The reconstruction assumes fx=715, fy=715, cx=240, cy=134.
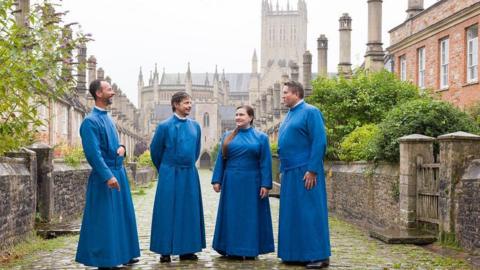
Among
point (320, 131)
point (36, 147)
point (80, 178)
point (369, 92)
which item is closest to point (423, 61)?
point (369, 92)

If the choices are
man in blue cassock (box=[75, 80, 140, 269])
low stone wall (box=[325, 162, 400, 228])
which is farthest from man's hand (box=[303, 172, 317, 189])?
low stone wall (box=[325, 162, 400, 228])

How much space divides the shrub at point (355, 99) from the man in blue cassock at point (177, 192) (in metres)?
9.75

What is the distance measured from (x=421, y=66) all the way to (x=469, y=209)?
17.9 meters

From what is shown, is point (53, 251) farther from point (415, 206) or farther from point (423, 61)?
point (423, 61)

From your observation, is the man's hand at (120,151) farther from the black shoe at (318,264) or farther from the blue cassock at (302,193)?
the black shoe at (318,264)

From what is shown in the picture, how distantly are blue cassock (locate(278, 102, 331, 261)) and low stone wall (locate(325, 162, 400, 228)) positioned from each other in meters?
4.11

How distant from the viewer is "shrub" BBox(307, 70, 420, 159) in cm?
1827

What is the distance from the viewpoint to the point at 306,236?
8.04m

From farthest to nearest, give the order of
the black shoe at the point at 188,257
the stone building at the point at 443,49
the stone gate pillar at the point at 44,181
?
the stone building at the point at 443,49, the stone gate pillar at the point at 44,181, the black shoe at the point at 188,257

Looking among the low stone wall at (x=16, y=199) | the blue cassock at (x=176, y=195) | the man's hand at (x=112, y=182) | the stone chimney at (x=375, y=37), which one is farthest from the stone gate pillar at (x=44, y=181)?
the stone chimney at (x=375, y=37)

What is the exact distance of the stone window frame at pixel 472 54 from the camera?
21.4 m

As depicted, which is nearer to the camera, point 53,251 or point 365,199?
point 53,251

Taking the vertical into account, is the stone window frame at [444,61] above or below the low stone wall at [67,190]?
above

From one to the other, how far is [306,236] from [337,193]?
888 cm
